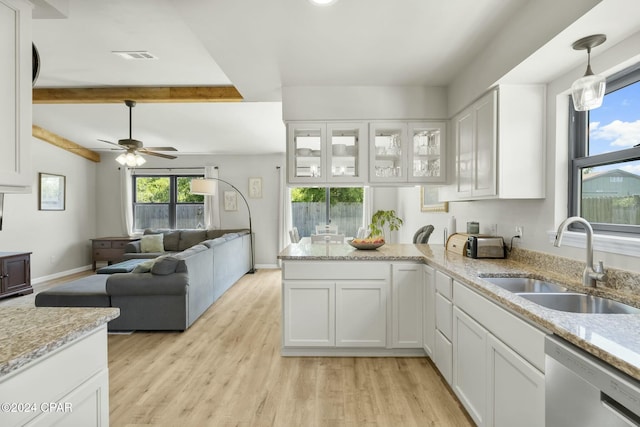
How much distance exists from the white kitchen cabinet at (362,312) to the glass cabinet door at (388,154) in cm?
107

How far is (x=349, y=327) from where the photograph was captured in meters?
2.87

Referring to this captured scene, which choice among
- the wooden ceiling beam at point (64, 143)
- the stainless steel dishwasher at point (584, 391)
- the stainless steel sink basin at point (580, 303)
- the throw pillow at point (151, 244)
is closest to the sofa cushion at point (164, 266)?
the stainless steel sink basin at point (580, 303)

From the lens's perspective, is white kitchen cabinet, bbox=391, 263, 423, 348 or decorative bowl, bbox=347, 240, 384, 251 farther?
decorative bowl, bbox=347, 240, 384, 251

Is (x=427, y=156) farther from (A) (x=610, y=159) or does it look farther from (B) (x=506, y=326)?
(B) (x=506, y=326)

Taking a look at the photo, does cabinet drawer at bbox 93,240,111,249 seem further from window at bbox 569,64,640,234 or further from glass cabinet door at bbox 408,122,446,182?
window at bbox 569,64,640,234

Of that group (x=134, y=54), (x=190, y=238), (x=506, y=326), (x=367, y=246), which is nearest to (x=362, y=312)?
(x=367, y=246)

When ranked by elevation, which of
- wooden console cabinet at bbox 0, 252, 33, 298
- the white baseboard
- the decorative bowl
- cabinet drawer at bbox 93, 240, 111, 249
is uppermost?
the decorative bowl

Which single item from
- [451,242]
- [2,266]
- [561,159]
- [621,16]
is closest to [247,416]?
[451,242]

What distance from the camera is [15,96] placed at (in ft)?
4.30

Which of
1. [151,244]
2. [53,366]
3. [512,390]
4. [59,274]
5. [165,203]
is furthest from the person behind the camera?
[165,203]

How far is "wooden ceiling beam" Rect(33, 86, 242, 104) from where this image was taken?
4.49m

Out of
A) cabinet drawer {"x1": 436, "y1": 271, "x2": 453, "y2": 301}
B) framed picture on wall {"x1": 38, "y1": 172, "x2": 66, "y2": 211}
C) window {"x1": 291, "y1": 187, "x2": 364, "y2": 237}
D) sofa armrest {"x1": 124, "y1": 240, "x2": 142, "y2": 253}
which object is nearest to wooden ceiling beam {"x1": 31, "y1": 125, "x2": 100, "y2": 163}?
framed picture on wall {"x1": 38, "y1": 172, "x2": 66, "y2": 211}

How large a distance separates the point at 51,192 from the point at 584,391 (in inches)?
318

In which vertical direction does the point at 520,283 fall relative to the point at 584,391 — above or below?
above
